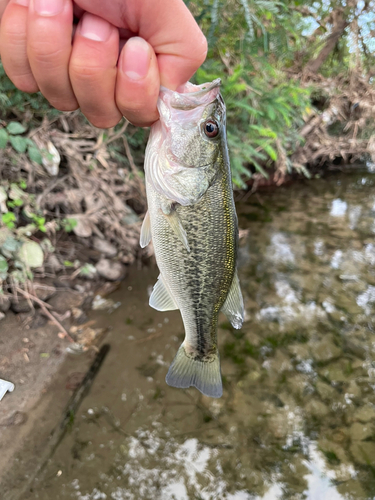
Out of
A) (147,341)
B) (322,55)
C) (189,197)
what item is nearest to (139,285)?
(147,341)

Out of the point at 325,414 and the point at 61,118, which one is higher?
the point at 61,118

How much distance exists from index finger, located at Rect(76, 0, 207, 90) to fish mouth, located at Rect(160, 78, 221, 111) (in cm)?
7

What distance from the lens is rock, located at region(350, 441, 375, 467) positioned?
2.79m

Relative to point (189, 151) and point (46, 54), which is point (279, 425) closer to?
point (189, 151)

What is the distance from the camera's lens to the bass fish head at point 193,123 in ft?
4.05

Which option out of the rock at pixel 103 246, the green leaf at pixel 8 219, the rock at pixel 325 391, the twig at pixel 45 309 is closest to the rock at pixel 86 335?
the twig at pixel 45 309

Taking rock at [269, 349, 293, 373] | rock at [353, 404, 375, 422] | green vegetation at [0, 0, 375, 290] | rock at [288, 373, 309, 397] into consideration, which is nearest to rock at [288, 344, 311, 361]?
rock at [269, 349, 293, 373]

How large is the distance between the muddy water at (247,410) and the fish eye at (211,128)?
2.68 meters

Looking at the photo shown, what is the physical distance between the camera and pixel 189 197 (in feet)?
4.79

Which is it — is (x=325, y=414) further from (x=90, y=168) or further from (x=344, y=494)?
(x=90, y=168)

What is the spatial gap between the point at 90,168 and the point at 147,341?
2289mm

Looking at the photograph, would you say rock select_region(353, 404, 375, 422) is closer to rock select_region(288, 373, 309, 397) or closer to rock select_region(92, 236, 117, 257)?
rock select_region(288, 373, 309, 397)

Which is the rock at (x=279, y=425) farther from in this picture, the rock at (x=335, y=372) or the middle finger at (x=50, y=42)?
the middle finger at (x=50, y=42)

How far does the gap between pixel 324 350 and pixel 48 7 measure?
4.02 metres
